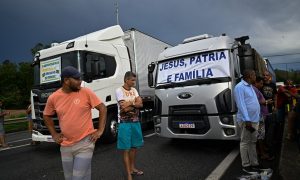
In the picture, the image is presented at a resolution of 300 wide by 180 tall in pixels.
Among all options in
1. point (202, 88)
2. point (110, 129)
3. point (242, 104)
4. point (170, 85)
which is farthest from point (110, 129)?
point (242, 104)

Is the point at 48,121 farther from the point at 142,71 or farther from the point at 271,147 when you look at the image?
the point at 142,71

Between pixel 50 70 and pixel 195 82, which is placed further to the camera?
pixel 50 70

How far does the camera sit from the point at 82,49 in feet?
26.7

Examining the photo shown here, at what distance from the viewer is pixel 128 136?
5.02m

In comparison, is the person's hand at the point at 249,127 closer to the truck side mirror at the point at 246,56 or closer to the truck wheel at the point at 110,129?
the truck side mirror at the point at 246,56

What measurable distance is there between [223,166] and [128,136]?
1969 millimetres

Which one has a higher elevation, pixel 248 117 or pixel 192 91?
pixel 192 91

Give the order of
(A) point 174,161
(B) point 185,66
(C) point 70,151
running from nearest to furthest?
(C) point 70,151 → (A) point 174,161 → (B) point 185,66

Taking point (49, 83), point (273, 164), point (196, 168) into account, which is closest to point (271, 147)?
point (273, 164)

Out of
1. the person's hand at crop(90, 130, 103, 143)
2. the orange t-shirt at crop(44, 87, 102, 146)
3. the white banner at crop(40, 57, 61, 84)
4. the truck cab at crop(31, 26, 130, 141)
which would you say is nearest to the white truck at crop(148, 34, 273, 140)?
the truck cab at crop(31, 26, 130, 141)

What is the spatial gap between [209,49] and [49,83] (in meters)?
4.24

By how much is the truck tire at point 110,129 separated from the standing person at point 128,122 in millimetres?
3613

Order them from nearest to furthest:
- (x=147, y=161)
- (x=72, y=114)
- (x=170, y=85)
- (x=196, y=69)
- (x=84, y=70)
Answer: (x=72, y=114) → (x=147, y=161) → (x=196, y=69) → (x=170, y=85) → (x=84, y=70)

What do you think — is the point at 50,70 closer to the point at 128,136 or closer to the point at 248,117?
the point at 128,136
